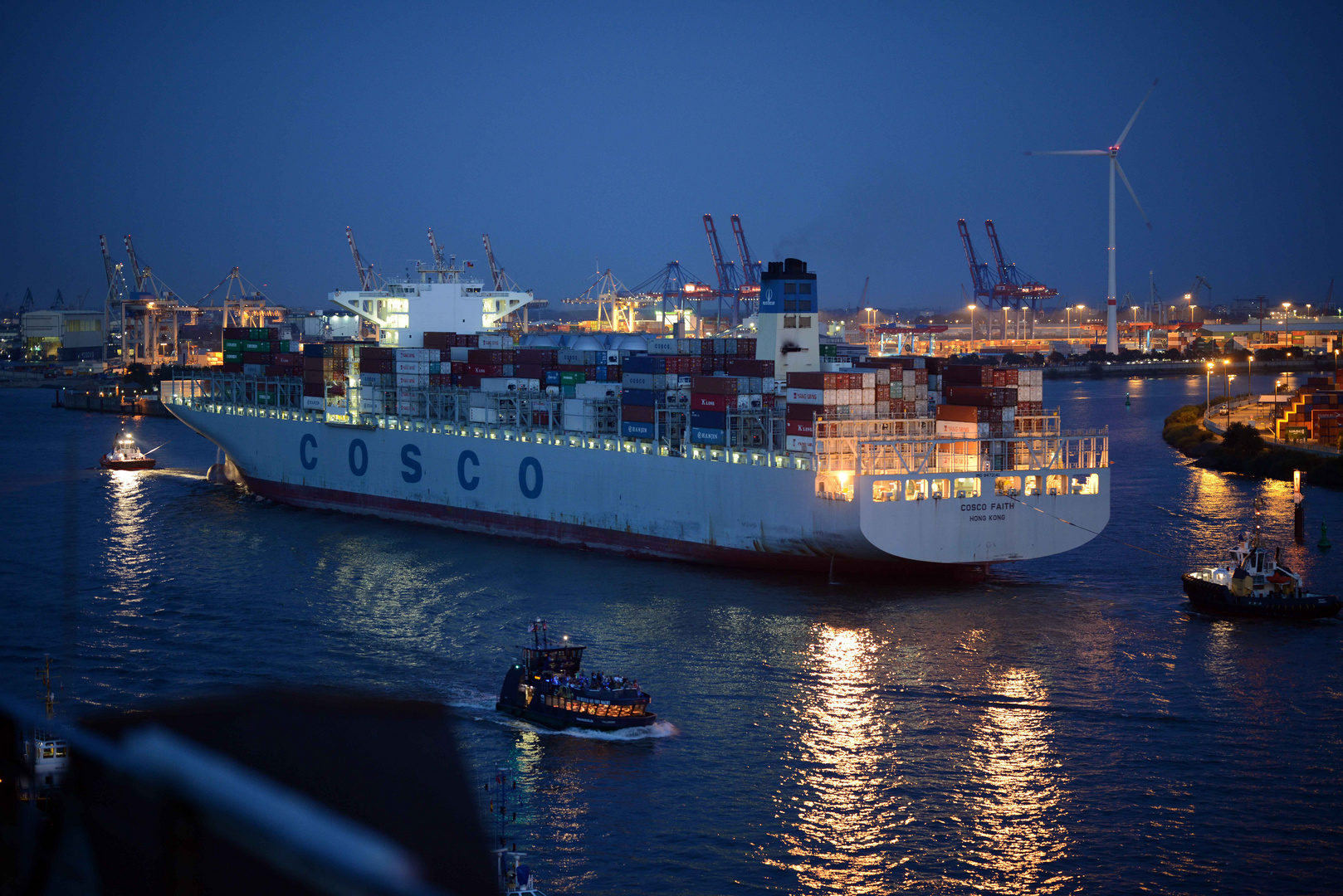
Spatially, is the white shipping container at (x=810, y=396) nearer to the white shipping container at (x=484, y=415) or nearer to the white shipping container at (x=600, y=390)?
the white shipping container at (x=600, y=390)

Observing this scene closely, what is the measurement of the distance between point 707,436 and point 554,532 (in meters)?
5.49

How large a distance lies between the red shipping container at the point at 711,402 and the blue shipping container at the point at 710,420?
97 millimetres

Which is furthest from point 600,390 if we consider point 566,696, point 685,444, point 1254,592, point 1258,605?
point 1258,605

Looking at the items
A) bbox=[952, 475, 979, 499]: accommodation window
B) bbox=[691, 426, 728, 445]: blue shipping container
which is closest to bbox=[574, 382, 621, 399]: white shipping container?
bbox=[691, 426, 728, 445]: blue shipping container

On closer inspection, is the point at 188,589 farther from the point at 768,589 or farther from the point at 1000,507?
the point at 1000,507

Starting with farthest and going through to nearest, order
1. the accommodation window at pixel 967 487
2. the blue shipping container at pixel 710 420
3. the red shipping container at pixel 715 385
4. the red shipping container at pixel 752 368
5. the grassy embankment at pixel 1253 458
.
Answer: the grassy embankment at pixel 1253 458 < the red shipping container at pixel 752 368 < the red shipping container at pixel 715 385 < the blue shipping container at pixel 710 420 < the accommodation window at pixel 967 487

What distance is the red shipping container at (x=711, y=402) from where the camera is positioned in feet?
88.7

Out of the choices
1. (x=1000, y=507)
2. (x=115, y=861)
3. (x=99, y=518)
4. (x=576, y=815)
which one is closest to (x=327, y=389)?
(x=99, y=518)

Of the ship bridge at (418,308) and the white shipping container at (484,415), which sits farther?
the ship bridge at (418,308)

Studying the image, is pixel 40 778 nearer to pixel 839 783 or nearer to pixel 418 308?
pixel 839 783

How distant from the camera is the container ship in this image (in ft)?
80.7

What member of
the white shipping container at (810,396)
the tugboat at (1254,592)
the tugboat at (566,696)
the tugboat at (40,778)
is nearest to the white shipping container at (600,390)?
the white shipping container at (810,396)

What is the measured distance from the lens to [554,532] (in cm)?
3033

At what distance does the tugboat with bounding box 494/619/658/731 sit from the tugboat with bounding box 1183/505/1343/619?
12129 millimetres
